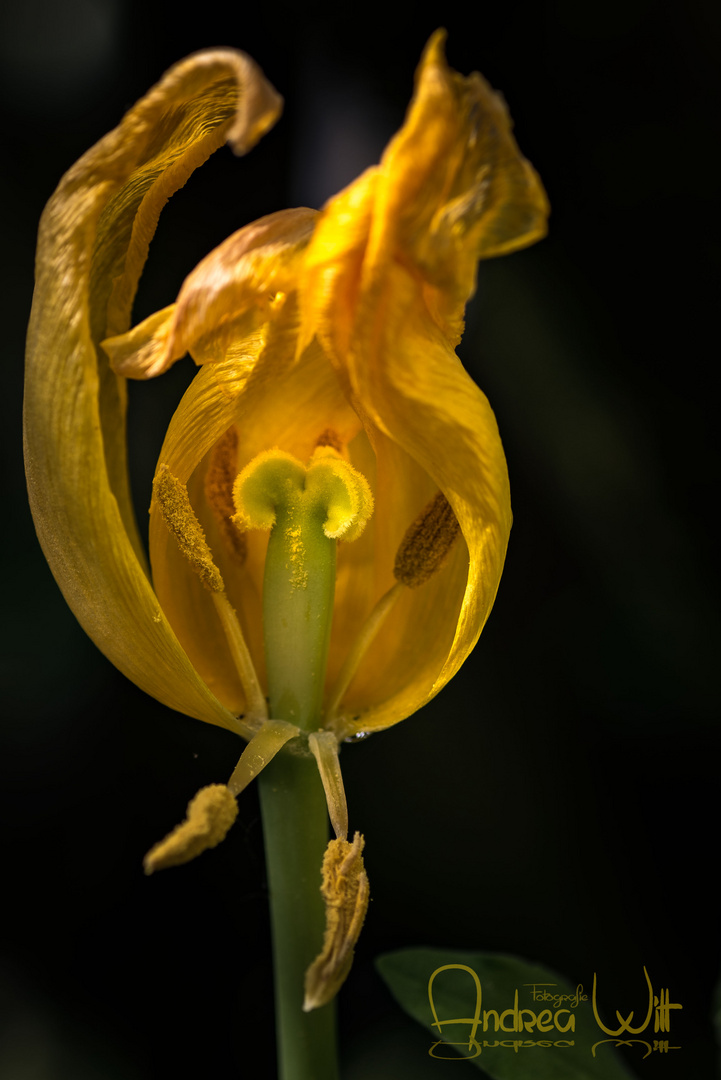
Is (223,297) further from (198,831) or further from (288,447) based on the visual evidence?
(198,831)

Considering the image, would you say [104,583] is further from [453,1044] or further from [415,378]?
[453,1044]

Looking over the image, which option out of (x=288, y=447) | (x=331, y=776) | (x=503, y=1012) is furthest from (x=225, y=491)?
(x=503, y=1012)

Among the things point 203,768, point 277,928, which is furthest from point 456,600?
point 203,768

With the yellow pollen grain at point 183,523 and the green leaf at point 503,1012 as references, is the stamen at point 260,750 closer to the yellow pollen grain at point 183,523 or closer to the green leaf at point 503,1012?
the yellow pollen grain at point 183,523

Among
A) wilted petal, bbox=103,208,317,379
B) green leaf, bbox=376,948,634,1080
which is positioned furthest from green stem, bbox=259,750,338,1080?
wilted petal, bbox=103,208,317,379

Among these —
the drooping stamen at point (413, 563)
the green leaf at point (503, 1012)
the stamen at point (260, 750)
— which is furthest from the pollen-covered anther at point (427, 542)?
the green leaf at point (503, 1012)

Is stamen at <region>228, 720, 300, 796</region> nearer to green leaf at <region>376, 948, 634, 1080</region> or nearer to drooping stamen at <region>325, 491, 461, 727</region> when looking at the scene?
drooping stamen at <region>325, 491, 461, 727</region>

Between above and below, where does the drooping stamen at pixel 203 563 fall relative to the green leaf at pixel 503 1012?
above
